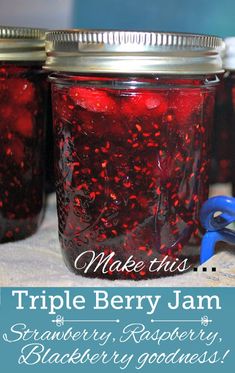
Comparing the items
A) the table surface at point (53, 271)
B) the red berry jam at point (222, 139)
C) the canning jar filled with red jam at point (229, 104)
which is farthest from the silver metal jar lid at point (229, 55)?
the table surface at point (53, 271)

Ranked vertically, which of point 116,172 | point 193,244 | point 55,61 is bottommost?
point 193,244

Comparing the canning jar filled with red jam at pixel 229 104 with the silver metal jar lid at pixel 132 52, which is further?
the canning jar filled with red jam at pixel 229 104

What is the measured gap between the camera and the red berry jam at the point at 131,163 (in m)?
0.65

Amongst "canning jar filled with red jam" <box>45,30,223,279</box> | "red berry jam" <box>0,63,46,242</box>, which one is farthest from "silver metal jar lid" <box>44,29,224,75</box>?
"red berry jam" <box>0,63,46,242</box>

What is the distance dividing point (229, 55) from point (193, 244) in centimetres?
25

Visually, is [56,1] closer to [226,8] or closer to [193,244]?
[226,8]

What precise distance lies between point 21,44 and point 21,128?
107 millimetres

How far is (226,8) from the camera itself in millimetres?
1076

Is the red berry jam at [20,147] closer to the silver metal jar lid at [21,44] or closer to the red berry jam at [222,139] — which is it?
the silver metal jar lid at [21,44]

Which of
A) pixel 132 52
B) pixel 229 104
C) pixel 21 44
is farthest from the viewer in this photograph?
pixel 229 104

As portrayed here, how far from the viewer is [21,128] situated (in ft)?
2.58

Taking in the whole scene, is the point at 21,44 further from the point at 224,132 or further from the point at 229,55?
the point at 224,132

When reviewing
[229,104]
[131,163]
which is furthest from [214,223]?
[229,104]

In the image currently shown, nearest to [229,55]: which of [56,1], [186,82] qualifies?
[186,82]
